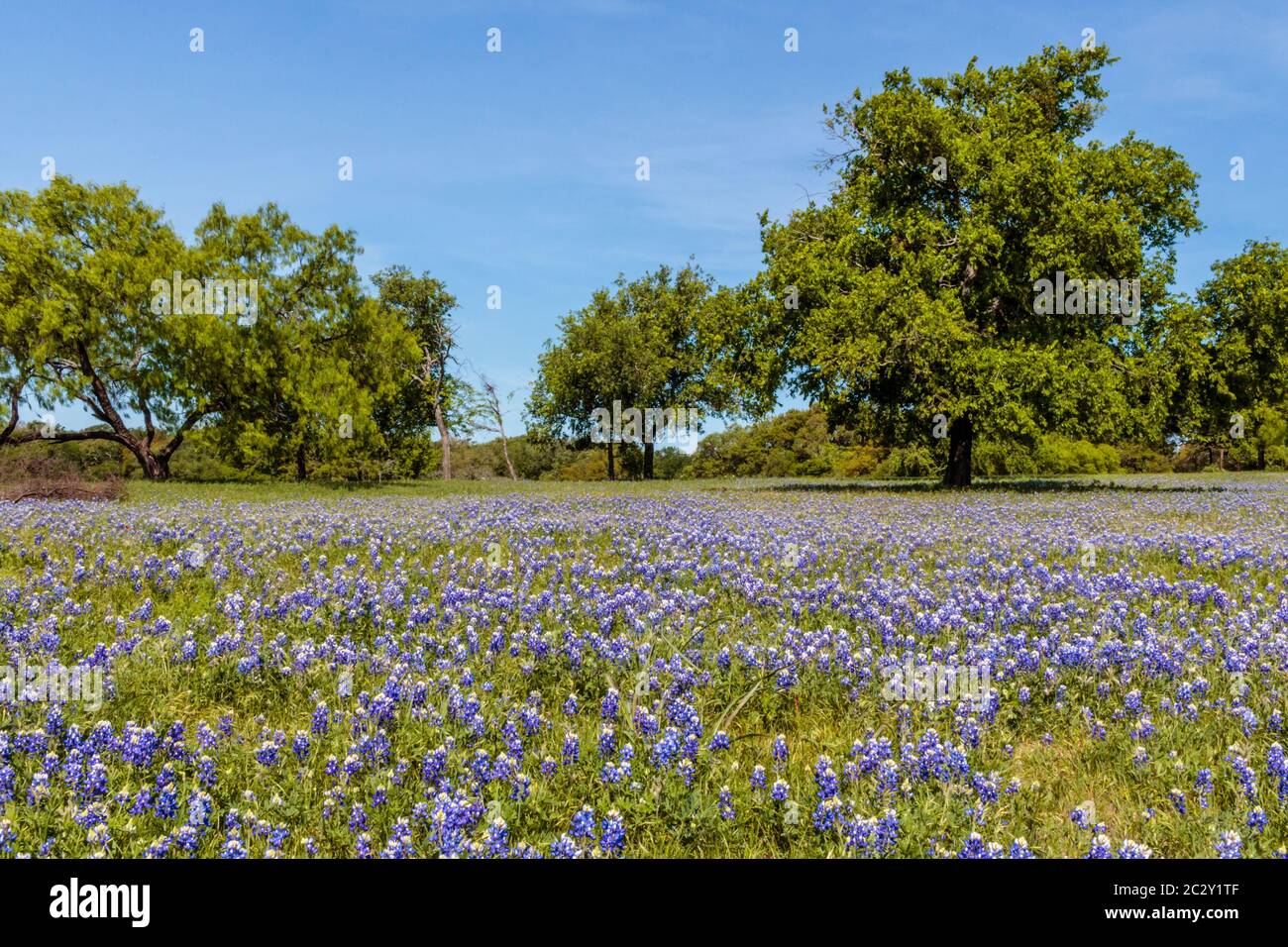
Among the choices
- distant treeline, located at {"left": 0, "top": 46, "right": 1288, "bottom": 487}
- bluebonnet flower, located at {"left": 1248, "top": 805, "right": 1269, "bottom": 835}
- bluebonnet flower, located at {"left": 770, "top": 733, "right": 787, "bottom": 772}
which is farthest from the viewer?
distant treeline, located at {"left": 0, "top": 46, "right": 1288, "bottom": 487}

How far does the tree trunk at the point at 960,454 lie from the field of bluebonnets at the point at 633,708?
828 inches

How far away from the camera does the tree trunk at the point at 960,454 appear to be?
29625mm

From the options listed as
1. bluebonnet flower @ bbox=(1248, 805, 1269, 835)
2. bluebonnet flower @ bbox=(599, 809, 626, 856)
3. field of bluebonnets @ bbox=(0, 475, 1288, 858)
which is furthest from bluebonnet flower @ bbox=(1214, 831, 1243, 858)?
bluebonnet flower @ bbox=(599, 809, 626, 856)

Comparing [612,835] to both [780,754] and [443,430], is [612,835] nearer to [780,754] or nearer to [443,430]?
[780,754]

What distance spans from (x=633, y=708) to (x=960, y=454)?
2854 cm

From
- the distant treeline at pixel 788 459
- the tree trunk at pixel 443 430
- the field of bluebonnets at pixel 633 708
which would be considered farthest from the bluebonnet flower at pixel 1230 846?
the tree trunk at pixel 443 430

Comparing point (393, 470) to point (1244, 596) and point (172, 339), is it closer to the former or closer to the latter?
point (172, 339)

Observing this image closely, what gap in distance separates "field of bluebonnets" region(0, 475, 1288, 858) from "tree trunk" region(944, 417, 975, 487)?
828 inches

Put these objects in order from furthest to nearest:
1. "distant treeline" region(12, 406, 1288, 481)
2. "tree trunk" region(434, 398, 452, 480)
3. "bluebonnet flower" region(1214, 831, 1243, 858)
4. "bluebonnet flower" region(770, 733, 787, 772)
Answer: "tree trunk" region(434, 398, 452, 480)
"distant treeline" region(12, 406, 1288, 481)
"bluebonnet flower" region(770, 733, 787, 772)
"bluebonnet flower" region(1214, 831, 1243, 858)

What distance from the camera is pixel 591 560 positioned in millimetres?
8742

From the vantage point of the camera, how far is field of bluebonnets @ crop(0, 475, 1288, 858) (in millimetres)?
3291

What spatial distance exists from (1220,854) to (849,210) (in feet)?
104

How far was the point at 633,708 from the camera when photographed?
4430 mm

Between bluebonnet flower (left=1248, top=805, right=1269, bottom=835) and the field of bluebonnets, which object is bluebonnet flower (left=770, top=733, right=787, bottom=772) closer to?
the field of bluebonnets
